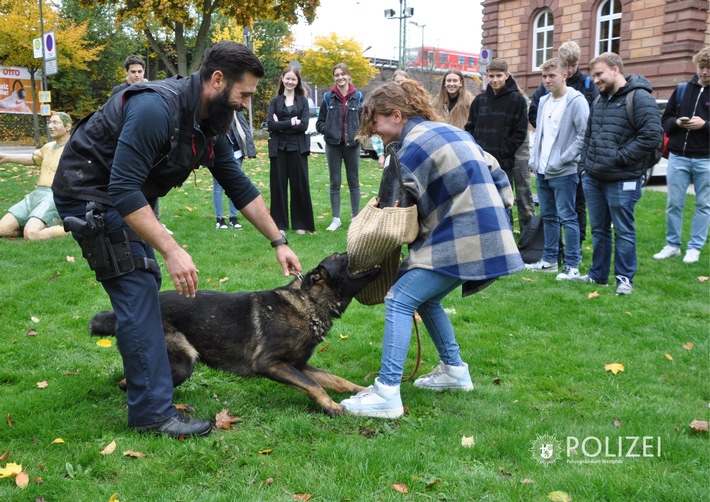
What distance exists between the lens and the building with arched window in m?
24.2

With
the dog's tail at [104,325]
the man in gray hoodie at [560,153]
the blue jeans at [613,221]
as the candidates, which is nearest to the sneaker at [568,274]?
the man in gray hoodie at [560,153]

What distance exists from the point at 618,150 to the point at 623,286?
147 cm

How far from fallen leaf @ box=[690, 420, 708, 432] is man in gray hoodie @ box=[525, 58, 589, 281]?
3698mm

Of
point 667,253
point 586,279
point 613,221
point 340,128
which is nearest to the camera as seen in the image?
point 613,221

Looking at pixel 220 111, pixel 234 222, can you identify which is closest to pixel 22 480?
pixel 220 111

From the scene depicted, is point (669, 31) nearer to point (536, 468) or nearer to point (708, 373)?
point (708, 373)

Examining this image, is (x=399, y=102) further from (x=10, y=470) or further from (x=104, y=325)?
(x=10, y=470)

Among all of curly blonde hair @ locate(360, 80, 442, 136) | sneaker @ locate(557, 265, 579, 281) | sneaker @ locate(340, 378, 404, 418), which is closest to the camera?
curly blonde hair @ locate(360, 80, 442, 136)

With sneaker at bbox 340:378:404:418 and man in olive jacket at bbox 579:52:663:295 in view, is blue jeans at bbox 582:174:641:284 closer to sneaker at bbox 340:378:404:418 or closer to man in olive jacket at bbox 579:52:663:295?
man in olive jacket at bbox 579:52:663:295

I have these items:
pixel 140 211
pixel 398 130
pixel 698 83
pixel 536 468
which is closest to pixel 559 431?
pixel 536 468

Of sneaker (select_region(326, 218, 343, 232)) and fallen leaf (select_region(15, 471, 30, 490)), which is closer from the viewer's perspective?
fallen leaf (select_region(15, 471, 30, 490))

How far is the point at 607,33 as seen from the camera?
91.1 feet

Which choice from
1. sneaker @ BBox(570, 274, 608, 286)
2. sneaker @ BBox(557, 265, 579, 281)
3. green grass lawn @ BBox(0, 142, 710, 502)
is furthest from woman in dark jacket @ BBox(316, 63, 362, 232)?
sneaker @ BBox(570, 274, 608, 286)

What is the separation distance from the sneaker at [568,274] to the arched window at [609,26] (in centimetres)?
2279
